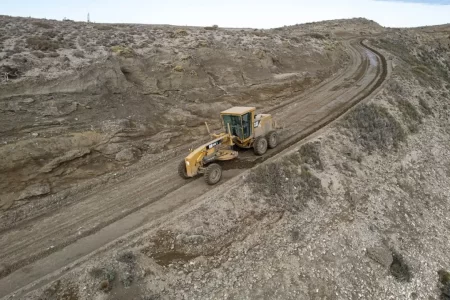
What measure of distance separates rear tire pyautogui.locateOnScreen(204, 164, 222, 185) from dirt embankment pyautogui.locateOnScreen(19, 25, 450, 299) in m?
0.53

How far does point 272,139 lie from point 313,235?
19.2 ft

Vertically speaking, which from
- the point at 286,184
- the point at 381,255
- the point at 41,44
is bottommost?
the point at 381,255

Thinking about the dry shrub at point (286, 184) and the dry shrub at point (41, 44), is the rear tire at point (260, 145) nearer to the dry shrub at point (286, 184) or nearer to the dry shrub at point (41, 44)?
the dry shrub at point (286, 184)

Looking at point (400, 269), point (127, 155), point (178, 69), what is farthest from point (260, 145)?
point (178, 69)

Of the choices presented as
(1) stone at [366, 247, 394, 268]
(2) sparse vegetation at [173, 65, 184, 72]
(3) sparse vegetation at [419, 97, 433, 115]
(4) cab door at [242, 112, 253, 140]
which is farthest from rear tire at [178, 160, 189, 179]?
(3) sparse vegetation at [419, 97, 433, 115]

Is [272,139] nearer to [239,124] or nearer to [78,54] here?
[239,124]

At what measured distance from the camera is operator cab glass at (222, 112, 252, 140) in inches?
585

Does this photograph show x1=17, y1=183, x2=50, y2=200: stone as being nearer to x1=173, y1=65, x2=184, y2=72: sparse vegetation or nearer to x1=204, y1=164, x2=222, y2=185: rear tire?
x1=204, y1=164, x2=222, y2=185: rear tire

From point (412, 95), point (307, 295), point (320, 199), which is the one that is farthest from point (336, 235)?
point (412, 95)

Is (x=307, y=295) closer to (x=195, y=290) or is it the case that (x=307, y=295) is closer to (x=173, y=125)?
(x=195, y=290)

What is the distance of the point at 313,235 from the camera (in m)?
12.5

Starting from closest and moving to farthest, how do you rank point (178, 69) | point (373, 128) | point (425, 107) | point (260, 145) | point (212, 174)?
point (212, 174) < point (260, 145) < point (373, 128) < point (178, 69) < point (425, 107)

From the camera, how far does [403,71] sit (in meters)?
30.9

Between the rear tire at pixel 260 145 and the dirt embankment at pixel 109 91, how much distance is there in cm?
477
